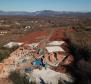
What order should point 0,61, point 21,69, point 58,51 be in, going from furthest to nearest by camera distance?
point 58,51
point 0,61
point 21,69

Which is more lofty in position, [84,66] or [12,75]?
[84,66]

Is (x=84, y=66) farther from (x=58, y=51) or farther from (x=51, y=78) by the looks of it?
(x=58, y=51)

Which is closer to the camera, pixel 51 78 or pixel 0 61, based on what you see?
pixel 51 78

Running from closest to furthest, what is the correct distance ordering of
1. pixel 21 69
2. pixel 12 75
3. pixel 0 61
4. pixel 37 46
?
1. pixel 12 75
2. pixel 21 69
3. pixel 0 61
4. pixel 37 46

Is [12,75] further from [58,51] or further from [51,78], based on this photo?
[58,51]

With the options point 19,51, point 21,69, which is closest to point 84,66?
point 21,69

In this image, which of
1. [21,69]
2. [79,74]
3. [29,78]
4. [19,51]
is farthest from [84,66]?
[19,51]

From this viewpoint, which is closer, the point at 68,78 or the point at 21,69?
the point at 68,78

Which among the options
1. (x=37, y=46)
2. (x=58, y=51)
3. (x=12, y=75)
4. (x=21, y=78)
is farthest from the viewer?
(x=37, y=46)

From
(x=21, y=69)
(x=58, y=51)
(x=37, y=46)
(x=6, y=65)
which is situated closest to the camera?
(x=21, y=69)
